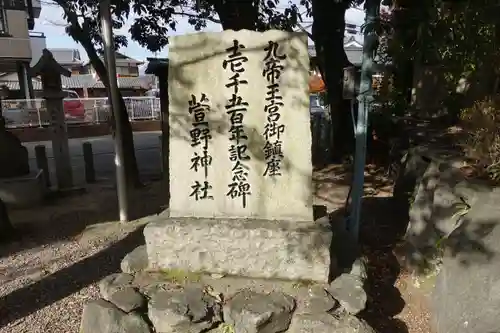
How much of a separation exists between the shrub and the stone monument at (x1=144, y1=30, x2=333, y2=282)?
61.1 inches

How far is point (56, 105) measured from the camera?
26.0 feet

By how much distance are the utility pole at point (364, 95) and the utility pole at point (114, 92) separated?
3.21 metres

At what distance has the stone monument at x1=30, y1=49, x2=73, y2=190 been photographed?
7664 mm

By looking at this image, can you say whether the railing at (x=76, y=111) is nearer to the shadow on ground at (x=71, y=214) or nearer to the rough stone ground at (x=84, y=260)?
the shadow on ground at (x=71, y=214)

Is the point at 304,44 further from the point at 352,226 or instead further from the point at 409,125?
the point at 409,125

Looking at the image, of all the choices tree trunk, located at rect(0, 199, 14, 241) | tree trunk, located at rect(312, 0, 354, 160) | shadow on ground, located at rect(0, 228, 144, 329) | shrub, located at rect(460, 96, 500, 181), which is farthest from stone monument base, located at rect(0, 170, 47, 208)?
shrub, located at rect(460, 96, 500, 181)

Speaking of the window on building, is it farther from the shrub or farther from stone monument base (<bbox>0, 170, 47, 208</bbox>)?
the shrub

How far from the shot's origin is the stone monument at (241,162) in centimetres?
344

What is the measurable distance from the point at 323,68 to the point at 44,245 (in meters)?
6.28

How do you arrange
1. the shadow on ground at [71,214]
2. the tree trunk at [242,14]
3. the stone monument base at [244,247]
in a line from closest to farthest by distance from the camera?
the stone monument base at [244,247]
the shadow on ground at [71,214]
the tree trunk at [242,14]

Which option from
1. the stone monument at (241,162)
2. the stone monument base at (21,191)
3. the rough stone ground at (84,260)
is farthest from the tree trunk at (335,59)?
the stone monument base at (21,191)

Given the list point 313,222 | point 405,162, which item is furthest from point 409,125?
point 313,222

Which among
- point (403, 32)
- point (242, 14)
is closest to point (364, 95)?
point (403, 32)

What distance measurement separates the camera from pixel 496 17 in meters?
3.62
